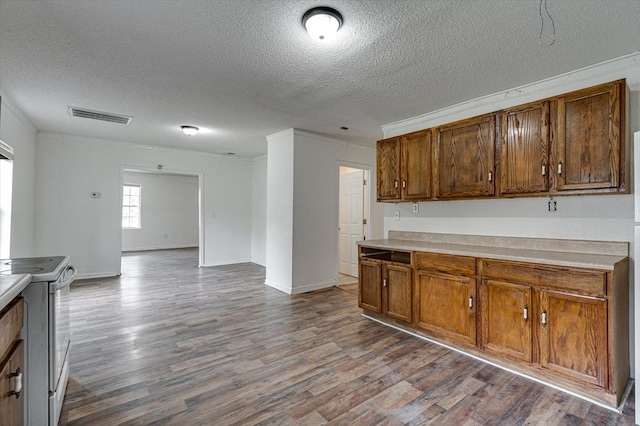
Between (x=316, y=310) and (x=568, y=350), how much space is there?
2.60 metres

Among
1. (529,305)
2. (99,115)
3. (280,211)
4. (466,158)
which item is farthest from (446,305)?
(99,115)

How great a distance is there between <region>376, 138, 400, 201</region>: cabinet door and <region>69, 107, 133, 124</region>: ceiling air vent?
11.7ft

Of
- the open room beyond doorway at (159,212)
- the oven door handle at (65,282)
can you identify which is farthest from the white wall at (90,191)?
the oven door handle at (65,282)

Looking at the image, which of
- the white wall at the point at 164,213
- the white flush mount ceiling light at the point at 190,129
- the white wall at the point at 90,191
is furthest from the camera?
the white wall at the point at 164,213

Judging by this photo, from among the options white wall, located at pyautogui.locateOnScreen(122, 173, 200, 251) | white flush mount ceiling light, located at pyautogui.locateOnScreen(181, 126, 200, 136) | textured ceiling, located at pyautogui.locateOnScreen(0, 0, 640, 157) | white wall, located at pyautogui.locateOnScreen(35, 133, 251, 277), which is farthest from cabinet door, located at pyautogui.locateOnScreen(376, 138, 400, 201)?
white wall, located at pyautogui.locateOnScreen(122, 173, 200, 251)

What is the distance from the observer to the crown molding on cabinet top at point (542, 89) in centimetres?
245

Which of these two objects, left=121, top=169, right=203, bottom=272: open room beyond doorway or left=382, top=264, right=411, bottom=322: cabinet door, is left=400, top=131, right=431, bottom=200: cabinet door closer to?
left=382, top=264, right=411, bottom=322: cabinet door

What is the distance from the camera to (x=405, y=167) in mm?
3768

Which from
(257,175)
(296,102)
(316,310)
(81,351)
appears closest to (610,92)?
(296,102)

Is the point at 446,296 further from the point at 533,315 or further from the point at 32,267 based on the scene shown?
the point at 32,267

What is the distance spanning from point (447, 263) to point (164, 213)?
9.59 meters

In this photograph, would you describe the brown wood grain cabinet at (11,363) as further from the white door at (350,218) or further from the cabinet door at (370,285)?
the white door at (350,218)

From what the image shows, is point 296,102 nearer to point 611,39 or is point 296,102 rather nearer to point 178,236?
point 611,39

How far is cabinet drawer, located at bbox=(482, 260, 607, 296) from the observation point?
2072 mm
